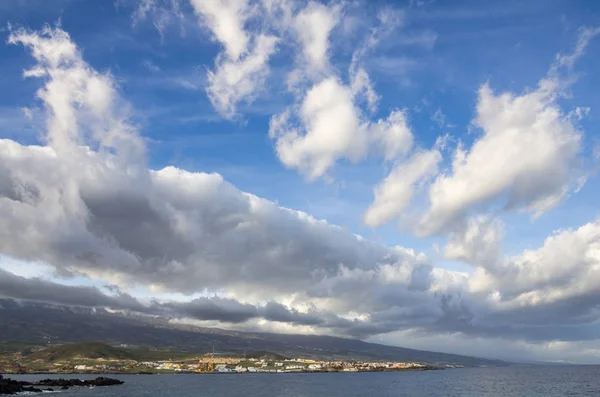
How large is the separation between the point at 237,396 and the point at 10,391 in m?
85.2

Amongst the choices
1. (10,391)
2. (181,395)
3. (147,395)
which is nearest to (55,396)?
(10,391)

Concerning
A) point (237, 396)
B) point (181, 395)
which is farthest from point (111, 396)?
point (237, 396)

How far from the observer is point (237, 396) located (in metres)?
199

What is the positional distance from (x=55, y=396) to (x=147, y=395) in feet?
112

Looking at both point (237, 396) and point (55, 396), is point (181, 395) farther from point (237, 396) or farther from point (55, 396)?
point (55, 396)

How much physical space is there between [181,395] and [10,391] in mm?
62608

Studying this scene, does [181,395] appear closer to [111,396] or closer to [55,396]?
[111,396]

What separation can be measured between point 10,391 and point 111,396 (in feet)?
116

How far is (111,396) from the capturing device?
183375 mm

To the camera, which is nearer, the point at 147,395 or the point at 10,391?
the point at 10,391

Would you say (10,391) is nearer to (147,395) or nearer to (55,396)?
(55,396)

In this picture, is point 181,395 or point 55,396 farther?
point 181,395

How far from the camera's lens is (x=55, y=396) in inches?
6929

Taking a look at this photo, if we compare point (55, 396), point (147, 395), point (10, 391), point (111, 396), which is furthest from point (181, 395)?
point (10, 391)
